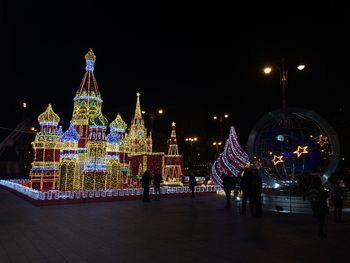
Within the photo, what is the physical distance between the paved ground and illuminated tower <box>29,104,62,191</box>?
9265 millimetres

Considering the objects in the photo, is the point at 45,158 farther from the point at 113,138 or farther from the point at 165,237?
the point at 165,237

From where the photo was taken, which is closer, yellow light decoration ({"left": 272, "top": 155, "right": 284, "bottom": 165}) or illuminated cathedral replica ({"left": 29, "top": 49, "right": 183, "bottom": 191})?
yellow light decoration ({"left": 272, "top": 155, "right": 284, "bottom": 165})

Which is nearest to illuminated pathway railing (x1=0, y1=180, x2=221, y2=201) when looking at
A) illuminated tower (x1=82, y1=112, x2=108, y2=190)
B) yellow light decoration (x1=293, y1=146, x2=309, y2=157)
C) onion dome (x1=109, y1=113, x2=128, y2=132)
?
illuminated tower (x1=82, y1=112, x2=108, y2=190)

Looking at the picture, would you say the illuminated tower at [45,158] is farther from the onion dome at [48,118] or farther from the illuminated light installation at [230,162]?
the illuminated light installation at [230,162]

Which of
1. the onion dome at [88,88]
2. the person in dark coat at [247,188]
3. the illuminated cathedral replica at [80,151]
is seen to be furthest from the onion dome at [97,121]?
the person in dark coat at [247,188]

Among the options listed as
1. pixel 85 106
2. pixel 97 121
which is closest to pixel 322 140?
pixel 97 121

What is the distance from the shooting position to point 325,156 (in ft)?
50.0

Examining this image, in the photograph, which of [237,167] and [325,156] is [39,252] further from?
[237,167]

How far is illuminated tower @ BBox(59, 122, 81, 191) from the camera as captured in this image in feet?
69.3

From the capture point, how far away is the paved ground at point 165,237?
22.6 ft

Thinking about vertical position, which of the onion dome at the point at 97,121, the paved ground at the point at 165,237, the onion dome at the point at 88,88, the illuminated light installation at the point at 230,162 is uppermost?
the onion dome at the point at 88,88

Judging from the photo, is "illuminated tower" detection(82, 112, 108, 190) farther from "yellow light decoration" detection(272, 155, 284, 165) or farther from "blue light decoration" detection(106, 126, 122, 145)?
"yellow light decoration" detection(272, 155, 284, 165)

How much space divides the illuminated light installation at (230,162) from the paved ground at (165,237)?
328 inches

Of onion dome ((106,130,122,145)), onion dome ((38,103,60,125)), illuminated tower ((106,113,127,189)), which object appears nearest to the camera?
onion dome ((38,103,60,125))
